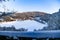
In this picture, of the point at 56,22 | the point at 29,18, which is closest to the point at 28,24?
the point at 29,18

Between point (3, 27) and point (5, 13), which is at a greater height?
point (5, 13)

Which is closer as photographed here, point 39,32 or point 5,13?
point 39,32

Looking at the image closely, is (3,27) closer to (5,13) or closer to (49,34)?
(5,13)

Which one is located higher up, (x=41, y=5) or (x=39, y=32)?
(x=41, y=5)

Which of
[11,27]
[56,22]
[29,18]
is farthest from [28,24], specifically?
[56,22]

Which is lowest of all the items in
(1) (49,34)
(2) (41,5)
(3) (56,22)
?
(1) (49,34)

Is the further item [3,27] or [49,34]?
[3,27]

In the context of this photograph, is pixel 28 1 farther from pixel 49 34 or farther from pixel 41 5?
pixel 49 34
